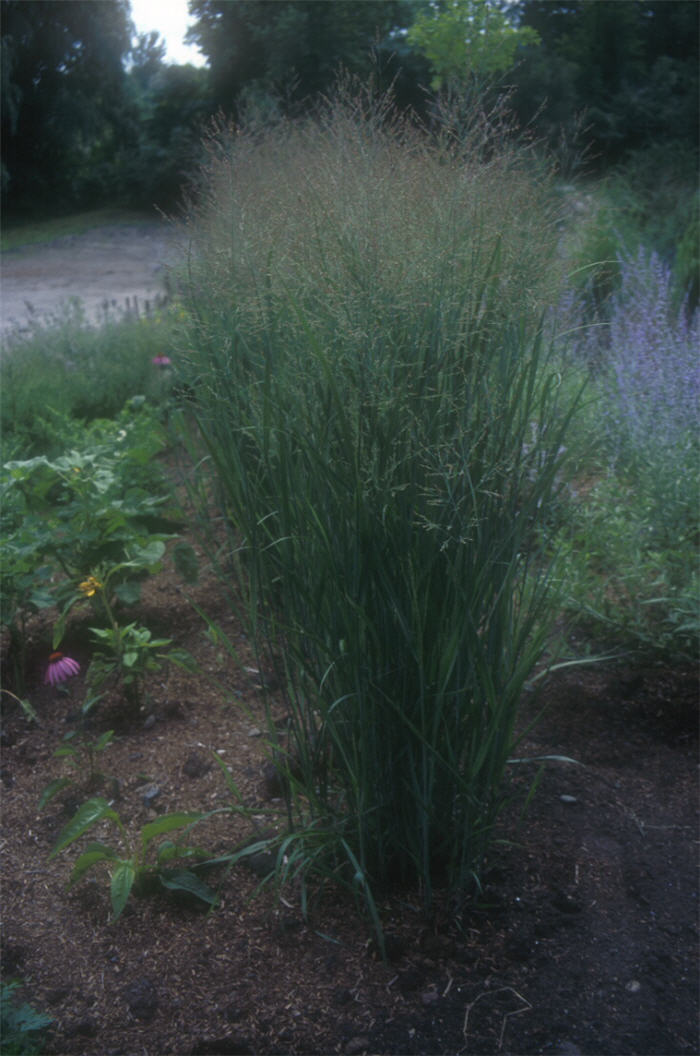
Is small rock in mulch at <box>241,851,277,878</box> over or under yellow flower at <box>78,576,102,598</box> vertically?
under

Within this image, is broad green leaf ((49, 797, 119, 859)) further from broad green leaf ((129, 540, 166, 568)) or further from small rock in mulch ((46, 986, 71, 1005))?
broad green leaf ((129, 540, 166, 568))

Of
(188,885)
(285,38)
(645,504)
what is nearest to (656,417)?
(645,504)

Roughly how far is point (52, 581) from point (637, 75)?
6296mm

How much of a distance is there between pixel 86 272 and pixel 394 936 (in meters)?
4.94

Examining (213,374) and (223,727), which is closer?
(213,374)

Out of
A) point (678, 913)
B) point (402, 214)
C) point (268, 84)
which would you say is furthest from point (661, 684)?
Answer: point (268, 84)

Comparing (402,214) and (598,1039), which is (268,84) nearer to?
(402,214)

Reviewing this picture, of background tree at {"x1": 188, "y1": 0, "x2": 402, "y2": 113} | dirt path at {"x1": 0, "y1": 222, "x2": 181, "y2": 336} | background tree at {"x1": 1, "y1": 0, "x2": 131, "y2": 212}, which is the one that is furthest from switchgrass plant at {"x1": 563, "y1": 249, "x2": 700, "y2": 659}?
dirt path at {"x1": 0, "y1": 222, "x2": 181, "y2": 336}

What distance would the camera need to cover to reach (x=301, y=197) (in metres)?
1.72

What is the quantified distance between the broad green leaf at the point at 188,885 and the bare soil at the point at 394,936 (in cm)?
3

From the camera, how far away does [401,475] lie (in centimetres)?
148

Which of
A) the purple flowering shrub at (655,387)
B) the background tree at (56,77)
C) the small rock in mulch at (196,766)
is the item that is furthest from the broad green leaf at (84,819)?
the background tree at (56,77)

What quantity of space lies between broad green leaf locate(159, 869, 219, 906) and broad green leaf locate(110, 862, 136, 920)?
67 mm

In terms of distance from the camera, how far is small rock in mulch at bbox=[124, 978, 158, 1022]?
155cm
